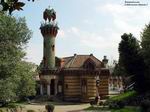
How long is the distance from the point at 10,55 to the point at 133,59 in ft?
72.3

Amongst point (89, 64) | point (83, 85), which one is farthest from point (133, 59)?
point (83, 85)

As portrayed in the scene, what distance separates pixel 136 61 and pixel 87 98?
1652 cm

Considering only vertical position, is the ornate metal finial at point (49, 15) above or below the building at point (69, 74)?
above

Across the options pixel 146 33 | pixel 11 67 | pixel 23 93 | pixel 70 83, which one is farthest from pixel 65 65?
pixel 11 67

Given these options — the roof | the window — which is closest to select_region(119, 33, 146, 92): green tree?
the roof

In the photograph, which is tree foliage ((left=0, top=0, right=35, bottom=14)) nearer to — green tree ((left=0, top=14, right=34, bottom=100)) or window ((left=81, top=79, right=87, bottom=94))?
green tree ((left=0, top=14, right=34, bottom=100))

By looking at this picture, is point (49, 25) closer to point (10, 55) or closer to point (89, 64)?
point (89, 64)

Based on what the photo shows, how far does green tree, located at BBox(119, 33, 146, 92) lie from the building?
11370 mm

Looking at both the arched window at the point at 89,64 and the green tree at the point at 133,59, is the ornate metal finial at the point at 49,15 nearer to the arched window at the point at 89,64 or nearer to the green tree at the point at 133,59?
the arched window at the point at 89,64

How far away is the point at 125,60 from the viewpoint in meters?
53.3

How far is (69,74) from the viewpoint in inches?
2670

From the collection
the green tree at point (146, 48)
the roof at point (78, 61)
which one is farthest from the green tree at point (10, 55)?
the roof at point (78, 61)

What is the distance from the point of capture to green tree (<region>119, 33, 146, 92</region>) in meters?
52.2

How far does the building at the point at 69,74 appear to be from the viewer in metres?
67.2
